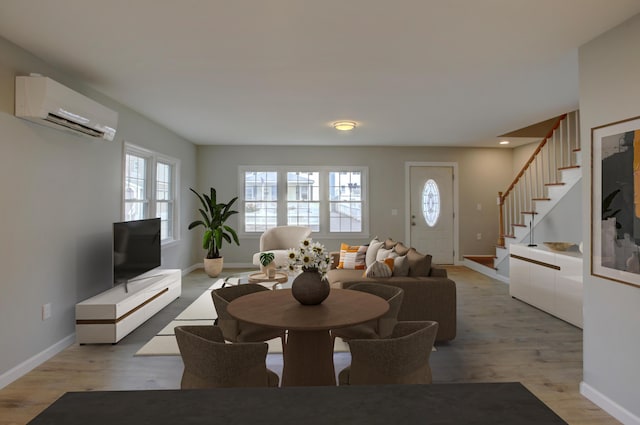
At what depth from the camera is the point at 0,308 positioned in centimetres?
269

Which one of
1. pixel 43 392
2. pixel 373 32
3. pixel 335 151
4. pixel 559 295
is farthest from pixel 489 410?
pixel 335 151

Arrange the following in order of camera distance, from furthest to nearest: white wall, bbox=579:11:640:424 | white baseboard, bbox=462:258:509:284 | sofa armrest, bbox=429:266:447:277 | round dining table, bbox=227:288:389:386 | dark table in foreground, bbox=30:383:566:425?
white baseboard, bbox=462:258:509:284
sofa armrest, bbox=429:266:447:277
white wall, bbox=579:11:640:424
round dining table, bbox=227:288:389:386
dark table in foreground, bbox=30:383:566:425

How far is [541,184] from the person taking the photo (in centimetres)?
616

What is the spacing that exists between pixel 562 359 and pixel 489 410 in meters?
3.14

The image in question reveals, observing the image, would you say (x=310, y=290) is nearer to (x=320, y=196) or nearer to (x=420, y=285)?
(x=420, y=285)

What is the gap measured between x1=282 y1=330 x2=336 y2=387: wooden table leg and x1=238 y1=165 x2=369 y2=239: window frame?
5316 mm

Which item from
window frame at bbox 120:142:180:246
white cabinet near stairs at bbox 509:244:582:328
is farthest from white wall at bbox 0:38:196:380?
white cabinet near stairs at bbox 509:244:582:328

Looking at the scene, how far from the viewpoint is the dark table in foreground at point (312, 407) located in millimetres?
670

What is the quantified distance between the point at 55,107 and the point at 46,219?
93 cm

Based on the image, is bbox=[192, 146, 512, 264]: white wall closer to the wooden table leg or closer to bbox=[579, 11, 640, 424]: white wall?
bbox=[579, 11, 640, 424]: white wall

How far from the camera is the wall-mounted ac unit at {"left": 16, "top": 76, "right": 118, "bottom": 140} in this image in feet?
9.27

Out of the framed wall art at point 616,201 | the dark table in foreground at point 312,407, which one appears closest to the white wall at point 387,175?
the framed wall art at point 616,201

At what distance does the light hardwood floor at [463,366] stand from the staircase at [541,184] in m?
1.70

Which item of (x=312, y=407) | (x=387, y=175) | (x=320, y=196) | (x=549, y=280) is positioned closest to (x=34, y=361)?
(x=312, y=407)
